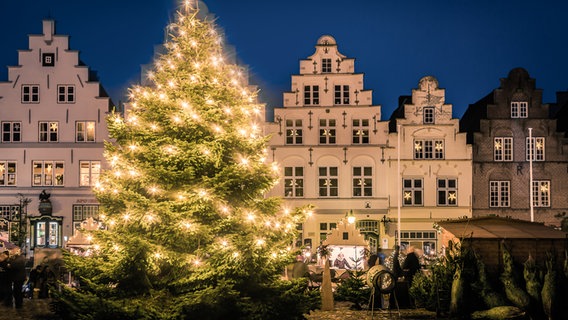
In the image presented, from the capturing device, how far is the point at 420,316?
671 inches

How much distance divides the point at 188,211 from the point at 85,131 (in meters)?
27.2

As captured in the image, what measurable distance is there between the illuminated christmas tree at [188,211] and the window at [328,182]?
2330cm

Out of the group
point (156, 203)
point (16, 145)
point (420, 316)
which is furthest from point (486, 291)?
point (16, 145)

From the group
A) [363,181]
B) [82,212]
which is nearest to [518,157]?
[363,181]

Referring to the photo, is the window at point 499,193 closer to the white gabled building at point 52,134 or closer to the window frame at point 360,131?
the window frame at point 360,131

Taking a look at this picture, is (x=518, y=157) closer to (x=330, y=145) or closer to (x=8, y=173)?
(x=330, y=145)

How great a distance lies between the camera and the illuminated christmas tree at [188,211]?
12594 mm

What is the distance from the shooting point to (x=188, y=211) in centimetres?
1297

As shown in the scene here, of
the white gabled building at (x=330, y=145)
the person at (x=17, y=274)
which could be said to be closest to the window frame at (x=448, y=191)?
the white gabled building at (x=330, y=145)

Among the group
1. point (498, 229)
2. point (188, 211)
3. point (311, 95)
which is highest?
point (311, 95)

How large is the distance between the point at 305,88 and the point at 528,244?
21.2 metres

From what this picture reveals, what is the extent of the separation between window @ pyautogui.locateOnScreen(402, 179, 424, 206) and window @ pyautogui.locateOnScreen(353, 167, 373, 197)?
2.00m

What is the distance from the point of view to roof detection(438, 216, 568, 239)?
18.2 meters

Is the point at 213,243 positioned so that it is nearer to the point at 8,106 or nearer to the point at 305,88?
the point at 305,88
